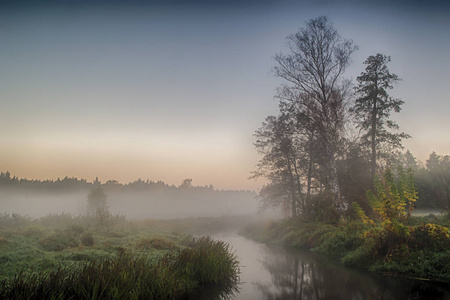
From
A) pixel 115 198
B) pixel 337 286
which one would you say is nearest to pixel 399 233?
pixel 337 286

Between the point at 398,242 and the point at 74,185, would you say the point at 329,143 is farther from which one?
the point at 74,185

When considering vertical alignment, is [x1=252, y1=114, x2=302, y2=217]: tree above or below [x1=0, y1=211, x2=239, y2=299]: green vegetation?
above

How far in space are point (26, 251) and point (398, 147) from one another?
32332 millimetres

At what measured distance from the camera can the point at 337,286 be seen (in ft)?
27.5

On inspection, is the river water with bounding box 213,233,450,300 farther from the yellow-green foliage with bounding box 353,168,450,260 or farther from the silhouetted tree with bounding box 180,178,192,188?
the silhouetted tree with bounding box 180,178,192,188

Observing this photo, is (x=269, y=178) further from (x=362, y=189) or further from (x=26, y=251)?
(x=26, y=251)

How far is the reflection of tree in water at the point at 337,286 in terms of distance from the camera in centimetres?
707

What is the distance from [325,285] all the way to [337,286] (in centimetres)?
40

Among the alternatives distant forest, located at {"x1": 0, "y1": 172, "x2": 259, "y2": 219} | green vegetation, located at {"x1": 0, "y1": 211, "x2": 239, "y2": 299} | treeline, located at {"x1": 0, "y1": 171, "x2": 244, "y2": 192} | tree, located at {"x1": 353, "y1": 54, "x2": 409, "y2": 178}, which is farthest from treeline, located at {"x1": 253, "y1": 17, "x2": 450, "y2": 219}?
treeline, located at {"x1": 0, "y1": 171, "x2": 244, "y2": 192}

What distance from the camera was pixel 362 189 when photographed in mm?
21531

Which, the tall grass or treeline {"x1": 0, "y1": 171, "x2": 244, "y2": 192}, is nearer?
the tall grass

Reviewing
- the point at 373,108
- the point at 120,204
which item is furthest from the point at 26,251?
the point at 120,204

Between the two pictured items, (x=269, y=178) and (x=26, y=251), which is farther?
(x=269, y=178)

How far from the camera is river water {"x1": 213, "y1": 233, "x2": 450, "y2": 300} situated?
7.15 meters
